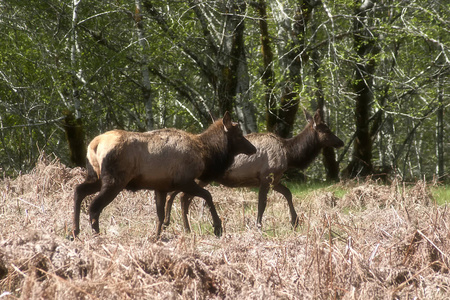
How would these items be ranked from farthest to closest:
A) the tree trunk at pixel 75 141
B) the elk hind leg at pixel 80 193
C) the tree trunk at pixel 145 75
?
the tree trunk at pixel 75 141 → the tree trunk at pixel 145 75 → the elk hind leg at pixel 80 193

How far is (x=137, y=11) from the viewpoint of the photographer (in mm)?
14461

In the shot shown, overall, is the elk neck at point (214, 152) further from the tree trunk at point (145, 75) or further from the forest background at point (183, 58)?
the tree trunk at point (145, 75)

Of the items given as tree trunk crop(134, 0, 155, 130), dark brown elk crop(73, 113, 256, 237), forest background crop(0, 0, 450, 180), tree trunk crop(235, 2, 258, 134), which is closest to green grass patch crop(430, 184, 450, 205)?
forest background crop(0, 0, 450, 180)

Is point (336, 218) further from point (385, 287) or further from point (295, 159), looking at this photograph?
point (295, 159)

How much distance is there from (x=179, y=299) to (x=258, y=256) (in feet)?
3.02

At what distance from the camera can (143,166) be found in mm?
7234

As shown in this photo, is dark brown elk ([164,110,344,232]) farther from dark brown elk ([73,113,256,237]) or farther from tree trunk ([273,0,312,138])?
tree trunk ([273,0,312,138])

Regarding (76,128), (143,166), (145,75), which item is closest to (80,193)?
(143,166)

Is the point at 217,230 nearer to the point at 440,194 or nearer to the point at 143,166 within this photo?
the point at 143,166

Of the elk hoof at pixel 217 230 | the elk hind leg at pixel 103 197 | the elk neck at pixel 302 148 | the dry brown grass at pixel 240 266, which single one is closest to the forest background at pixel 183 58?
the elk neck at pixel 302 148

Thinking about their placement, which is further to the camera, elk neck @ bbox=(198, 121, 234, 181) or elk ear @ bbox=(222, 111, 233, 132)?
elk ear @ bbox=(222, 111, 233, 132)

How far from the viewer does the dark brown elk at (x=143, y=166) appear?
6.98 m

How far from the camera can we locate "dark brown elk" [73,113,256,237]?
6984mm

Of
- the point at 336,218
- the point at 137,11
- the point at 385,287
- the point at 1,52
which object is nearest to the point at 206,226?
the point at 336,218
